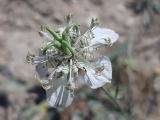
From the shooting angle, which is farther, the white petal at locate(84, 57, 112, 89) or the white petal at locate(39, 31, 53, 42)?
the white petal at locate(39, 31, 53, 42)

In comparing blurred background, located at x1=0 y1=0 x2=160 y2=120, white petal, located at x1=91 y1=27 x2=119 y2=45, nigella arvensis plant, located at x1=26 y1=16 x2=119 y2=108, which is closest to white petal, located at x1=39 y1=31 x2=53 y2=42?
nigella arvensis plant, located at x1=26 y1=16 x2=119 y2=108

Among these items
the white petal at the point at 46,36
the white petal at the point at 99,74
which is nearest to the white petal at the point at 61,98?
the white petal at the point at 99,74

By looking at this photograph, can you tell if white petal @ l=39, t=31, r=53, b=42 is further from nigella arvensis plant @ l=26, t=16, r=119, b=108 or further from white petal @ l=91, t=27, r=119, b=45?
white petal @ l=91, t=27, r=119, b=45

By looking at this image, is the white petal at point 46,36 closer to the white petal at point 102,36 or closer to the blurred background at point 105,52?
the white petal at point 102,36

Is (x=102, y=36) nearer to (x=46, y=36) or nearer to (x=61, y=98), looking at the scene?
(x=46, y=36)

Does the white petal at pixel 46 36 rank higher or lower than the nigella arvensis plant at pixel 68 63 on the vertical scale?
higher

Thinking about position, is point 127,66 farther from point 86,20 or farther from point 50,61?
point 50,61

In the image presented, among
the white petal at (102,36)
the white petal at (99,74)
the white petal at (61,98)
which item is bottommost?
the white petal at (61,98)
